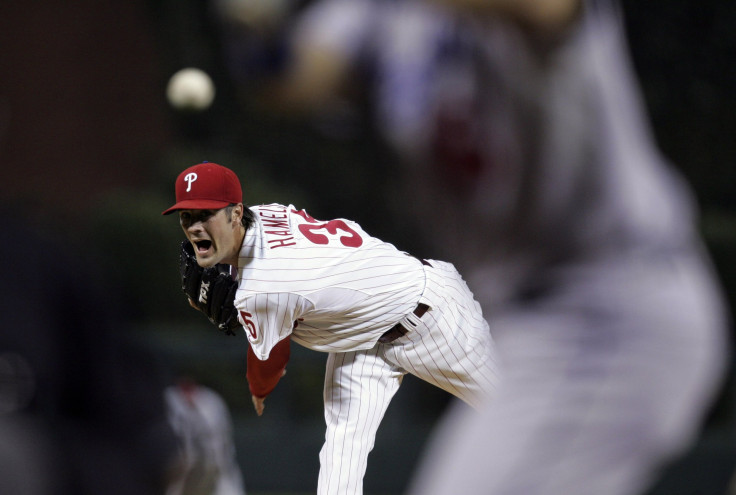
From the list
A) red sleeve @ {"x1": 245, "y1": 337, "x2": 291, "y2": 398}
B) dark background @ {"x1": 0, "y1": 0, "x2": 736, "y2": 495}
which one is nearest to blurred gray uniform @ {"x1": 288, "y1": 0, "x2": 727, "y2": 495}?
red sleeve @ {"x1": 245, "y1": 337, "x2": 291, "y2": 398}

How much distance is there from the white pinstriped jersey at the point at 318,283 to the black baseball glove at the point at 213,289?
0.09 meters

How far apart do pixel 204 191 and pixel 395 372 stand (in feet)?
3.06

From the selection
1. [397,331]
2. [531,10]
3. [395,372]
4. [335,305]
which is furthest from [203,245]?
[531,10]

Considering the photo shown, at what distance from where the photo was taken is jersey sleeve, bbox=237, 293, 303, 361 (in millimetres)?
3176

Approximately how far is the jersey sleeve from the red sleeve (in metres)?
0.19

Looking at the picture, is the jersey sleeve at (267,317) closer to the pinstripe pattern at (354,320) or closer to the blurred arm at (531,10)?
the pinstripe pattern at (354,320)

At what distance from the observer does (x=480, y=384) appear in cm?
351

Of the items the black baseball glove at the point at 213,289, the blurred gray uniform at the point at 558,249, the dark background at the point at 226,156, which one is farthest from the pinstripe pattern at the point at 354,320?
the blurred gray uniform at the point at 558,249

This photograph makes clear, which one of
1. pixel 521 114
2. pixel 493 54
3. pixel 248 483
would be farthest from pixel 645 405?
pixel 248 483

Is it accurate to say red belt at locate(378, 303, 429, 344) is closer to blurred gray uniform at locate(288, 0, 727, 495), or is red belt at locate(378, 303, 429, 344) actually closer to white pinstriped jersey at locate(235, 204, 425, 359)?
white pinstriped jersey at locate(235, 204, 425, 359)

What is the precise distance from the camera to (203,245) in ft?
10.9

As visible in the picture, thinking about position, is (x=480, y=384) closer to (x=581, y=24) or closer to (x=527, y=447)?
(x=527, y=447)

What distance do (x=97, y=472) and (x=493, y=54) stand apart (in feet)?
3.05

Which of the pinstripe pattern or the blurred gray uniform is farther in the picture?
the pinstripe pattern
